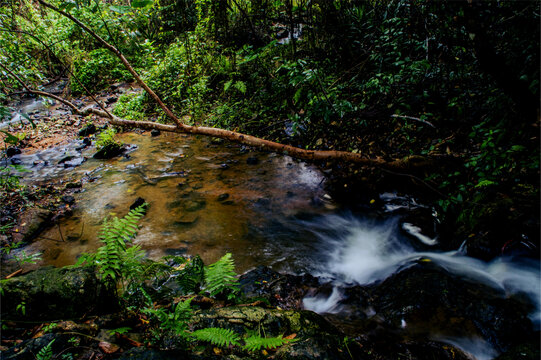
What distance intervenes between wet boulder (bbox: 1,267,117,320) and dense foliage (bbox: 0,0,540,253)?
261 cm

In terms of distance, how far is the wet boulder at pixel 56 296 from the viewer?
2396mm

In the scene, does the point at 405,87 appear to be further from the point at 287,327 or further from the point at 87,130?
the point at 87,130

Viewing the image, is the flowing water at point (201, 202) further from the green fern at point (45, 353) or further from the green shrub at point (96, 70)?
the green shrub at point (96, 70)

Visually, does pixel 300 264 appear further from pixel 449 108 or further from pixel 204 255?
pixel 449 108

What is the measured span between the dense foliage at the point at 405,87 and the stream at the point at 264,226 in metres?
0.75

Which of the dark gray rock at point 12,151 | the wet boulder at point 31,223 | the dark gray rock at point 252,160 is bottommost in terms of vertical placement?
the wet boulder at point 31,223

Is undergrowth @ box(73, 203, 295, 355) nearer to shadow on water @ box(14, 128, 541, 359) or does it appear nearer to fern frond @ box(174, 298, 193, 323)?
fern frond @ box(174, 298, 193, 323)

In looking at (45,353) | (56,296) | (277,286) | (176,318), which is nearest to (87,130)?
(56,296)

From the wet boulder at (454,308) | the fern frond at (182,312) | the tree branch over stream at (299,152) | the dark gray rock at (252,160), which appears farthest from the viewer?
the dark gray rock at (252,160)

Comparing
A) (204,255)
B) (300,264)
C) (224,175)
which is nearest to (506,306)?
(300,264)

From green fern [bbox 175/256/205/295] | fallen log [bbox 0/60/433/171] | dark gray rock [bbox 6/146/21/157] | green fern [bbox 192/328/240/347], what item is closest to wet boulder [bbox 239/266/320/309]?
green fern [bbox 175/256/205/295]

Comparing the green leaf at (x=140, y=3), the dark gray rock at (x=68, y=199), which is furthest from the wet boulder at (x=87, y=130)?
the green leaf at (x=140, y=3)

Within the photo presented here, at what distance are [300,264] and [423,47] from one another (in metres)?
4.00

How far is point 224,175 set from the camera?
692 centimetres
